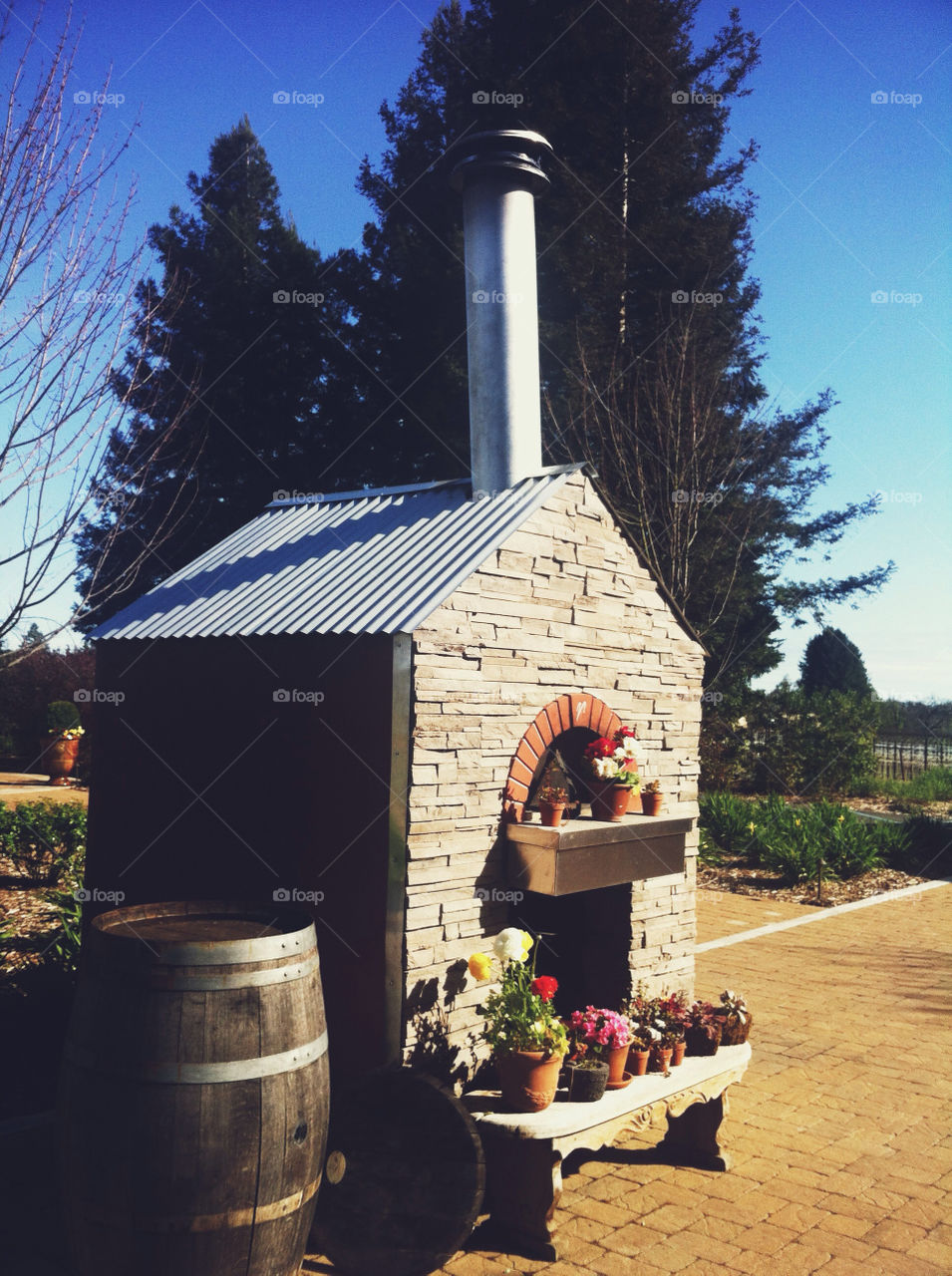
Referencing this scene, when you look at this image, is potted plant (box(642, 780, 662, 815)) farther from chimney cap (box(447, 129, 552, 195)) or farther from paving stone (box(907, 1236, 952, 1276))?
chimney cap (box(447, 129, 552, 195))

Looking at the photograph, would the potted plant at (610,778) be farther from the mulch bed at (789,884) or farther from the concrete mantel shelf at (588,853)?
the mulch bed at (789,884)

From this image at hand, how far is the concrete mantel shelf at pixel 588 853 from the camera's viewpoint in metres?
4.80

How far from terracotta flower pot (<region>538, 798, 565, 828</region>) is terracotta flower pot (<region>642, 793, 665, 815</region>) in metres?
0.96

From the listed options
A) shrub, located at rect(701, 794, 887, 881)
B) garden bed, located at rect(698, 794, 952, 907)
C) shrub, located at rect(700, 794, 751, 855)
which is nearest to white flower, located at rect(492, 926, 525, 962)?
garden bed, located at rect(698, 794, 952, 907)

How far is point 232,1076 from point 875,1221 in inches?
123

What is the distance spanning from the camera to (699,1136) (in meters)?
5.05

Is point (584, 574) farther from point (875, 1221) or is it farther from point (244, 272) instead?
→ point (244, 272)

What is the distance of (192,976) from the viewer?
333 cm

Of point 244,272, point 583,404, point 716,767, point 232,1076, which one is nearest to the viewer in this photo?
point 232,1076

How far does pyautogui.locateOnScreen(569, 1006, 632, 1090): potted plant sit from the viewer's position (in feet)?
15.4

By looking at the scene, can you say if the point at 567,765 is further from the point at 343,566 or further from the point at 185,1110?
the point at 185,1110

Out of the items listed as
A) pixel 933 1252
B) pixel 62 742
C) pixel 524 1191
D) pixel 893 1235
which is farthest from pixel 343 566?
pixel 62 742

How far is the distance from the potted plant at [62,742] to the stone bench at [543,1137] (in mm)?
14721

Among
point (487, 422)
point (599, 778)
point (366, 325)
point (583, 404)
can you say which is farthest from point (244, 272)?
point (599, 778)
